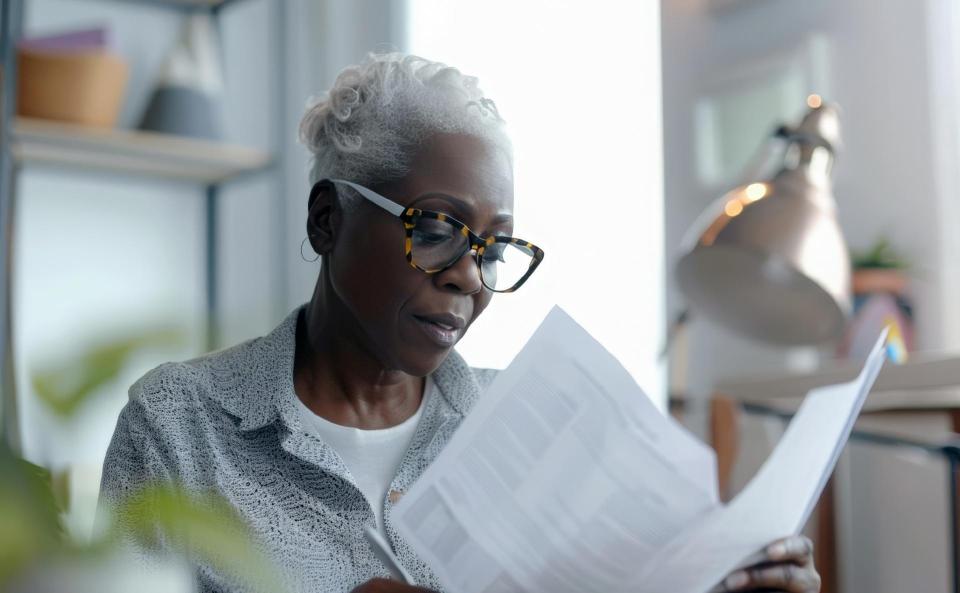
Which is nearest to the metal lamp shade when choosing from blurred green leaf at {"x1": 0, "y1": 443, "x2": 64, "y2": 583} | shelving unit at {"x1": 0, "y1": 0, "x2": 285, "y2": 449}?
shelving unit at {"x1": 0, "y1": 0, "x2": 285, "y2": 449}

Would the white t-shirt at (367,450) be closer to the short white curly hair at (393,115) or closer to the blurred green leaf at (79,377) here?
the short white curly hair at (393,115)

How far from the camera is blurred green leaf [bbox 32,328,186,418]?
12.4 inches

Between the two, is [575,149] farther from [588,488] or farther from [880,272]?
[588,488]

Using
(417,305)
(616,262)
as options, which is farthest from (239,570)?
(616,262)

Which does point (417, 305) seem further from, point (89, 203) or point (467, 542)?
point (89, 203)

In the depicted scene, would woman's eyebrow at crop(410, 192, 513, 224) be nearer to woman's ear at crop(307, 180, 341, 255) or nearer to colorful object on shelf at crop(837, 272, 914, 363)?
woman's ear at crop(307, 180, 341, 255)

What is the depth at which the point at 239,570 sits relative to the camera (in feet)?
1.05

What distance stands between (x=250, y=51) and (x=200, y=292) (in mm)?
670

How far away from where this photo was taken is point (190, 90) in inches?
95.7

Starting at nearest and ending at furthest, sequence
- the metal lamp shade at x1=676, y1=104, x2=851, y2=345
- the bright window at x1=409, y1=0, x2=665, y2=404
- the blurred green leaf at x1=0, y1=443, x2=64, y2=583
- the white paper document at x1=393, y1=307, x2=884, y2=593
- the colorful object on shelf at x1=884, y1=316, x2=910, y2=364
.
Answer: the blurred green leaf at x1=0, y1=443, x2=64, y2=583, the white paper document at x1=393, y1=307, x2=884, y2=593, the metal lamp shade at x1=676, y1=104, x2=851, y2=345, the colorful object on shelf at x1=884, y1=316, x2=910, y2=364, the bright window at x1=409, y1=0, x2=665, y2=404

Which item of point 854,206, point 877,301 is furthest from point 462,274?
point 854,206

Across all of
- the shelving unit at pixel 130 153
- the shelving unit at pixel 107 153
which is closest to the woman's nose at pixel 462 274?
the shelving unit at pixel 107 153

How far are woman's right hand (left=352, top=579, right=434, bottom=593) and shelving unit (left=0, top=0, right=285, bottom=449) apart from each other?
4.47 feet

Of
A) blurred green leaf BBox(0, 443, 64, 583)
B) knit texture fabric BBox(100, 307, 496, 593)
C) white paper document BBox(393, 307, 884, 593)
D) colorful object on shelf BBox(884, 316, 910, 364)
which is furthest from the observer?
colorful object on shelf BBox(884, 316, 910, 364)
